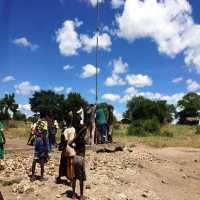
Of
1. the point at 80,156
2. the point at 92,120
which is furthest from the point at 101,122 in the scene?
the point at 80,156

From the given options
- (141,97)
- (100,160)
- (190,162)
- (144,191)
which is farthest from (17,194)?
(141,97)

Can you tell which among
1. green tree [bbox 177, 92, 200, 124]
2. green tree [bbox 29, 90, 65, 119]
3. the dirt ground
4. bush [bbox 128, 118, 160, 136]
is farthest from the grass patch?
green tree [bbox 177, 92, 200, 124]

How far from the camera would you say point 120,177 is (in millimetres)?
14844

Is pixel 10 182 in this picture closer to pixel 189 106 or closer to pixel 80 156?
pixel 80 156

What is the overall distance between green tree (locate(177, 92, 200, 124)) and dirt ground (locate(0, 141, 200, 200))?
350ft

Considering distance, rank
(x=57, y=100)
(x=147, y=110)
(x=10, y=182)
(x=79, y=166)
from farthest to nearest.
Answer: (x=57, y=100) → (x=147, y=110) → (x=10, y=182) → (x=79, y=166)

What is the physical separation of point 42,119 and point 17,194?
196cm

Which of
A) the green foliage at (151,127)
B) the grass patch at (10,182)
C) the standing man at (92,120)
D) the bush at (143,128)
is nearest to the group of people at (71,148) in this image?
the grass patch at (10,182)

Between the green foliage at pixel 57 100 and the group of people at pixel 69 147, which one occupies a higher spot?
the green foliage at pixel 57 100

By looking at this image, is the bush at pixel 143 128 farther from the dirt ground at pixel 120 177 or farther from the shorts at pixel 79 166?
the shorts at pixel 79 166

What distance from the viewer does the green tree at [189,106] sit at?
417ft

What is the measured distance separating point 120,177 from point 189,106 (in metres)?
116

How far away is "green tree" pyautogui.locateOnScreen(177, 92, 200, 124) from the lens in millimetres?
127125

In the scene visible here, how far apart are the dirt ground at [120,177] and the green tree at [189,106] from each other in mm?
106551
